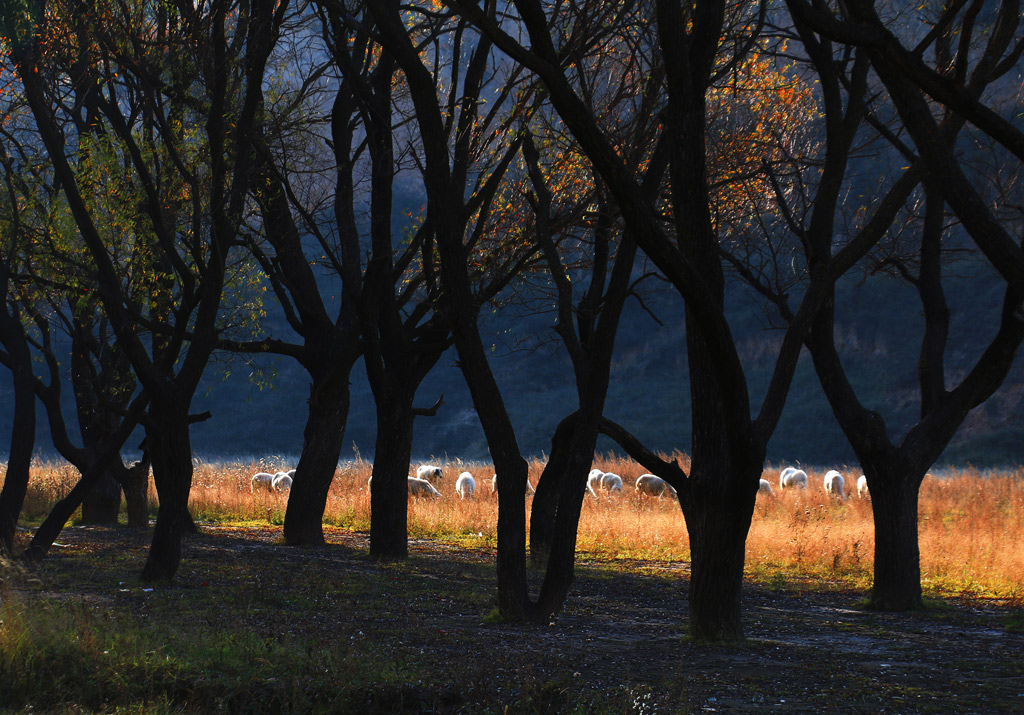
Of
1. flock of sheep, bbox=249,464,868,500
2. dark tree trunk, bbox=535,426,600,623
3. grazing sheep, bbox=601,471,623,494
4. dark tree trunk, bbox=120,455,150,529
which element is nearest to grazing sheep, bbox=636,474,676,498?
flock of sheep, bbox=249,464,868,500

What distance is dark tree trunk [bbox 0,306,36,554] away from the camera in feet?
34.7

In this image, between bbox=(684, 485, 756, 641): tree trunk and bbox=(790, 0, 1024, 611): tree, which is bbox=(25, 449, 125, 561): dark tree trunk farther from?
bbox=(790, 0, 1024, 611): tree

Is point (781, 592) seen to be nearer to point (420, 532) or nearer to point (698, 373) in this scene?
point (698, 373)

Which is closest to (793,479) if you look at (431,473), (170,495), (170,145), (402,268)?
(431,473)

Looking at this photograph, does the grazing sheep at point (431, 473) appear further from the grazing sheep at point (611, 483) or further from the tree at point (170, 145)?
the tree at point (170, 145)

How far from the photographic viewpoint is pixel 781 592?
10.6 m

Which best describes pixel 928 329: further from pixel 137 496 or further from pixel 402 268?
pixel 137 496

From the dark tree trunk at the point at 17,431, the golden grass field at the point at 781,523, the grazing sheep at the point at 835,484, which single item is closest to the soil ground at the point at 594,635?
the dark tree trunk at the point at 17,431

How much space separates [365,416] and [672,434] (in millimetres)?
21280

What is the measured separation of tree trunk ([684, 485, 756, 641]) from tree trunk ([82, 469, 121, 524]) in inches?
469

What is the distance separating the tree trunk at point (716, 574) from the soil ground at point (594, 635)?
0.19m

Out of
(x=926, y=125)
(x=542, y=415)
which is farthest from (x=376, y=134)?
(x=542, y=415)

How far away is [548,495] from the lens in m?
11.7

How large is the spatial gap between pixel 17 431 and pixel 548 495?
19.8ft
